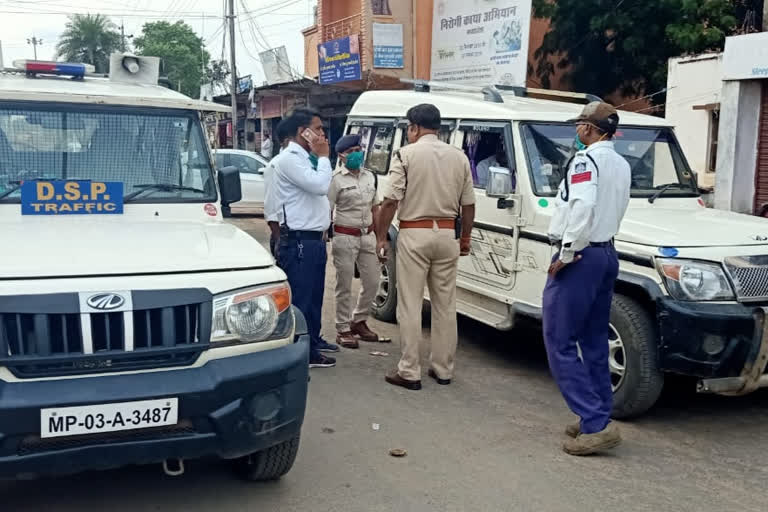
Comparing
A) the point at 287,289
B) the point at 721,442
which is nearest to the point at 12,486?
the point at 287,289

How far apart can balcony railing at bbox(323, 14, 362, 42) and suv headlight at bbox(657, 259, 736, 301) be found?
16.0m

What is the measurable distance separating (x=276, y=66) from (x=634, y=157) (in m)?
20.4

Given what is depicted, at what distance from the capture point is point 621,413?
189 inches

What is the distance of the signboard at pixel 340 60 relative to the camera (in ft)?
62.5

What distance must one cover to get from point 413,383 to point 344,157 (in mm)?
A: 1987

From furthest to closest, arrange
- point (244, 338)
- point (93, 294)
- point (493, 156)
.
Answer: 1. point (493, 156)
2. point (244, 338)
3. point (93, 294)

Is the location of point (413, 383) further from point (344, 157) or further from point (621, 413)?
point (344, 157)

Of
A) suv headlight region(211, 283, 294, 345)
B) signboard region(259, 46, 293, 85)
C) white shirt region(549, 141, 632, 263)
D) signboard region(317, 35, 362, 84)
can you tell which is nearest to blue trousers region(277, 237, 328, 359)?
white shirt region(549, 141, 632, 263)

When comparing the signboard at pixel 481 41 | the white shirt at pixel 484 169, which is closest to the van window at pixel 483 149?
the white shirt at pixel 484 169

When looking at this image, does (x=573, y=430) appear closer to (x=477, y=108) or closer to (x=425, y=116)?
(x=425, y=116)

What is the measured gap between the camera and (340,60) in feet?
64.7

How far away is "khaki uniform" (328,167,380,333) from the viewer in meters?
6.33

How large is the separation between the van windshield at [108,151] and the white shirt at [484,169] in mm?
2343

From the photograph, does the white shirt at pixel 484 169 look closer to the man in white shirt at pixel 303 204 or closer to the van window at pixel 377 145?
the van window at pixel 377 145
